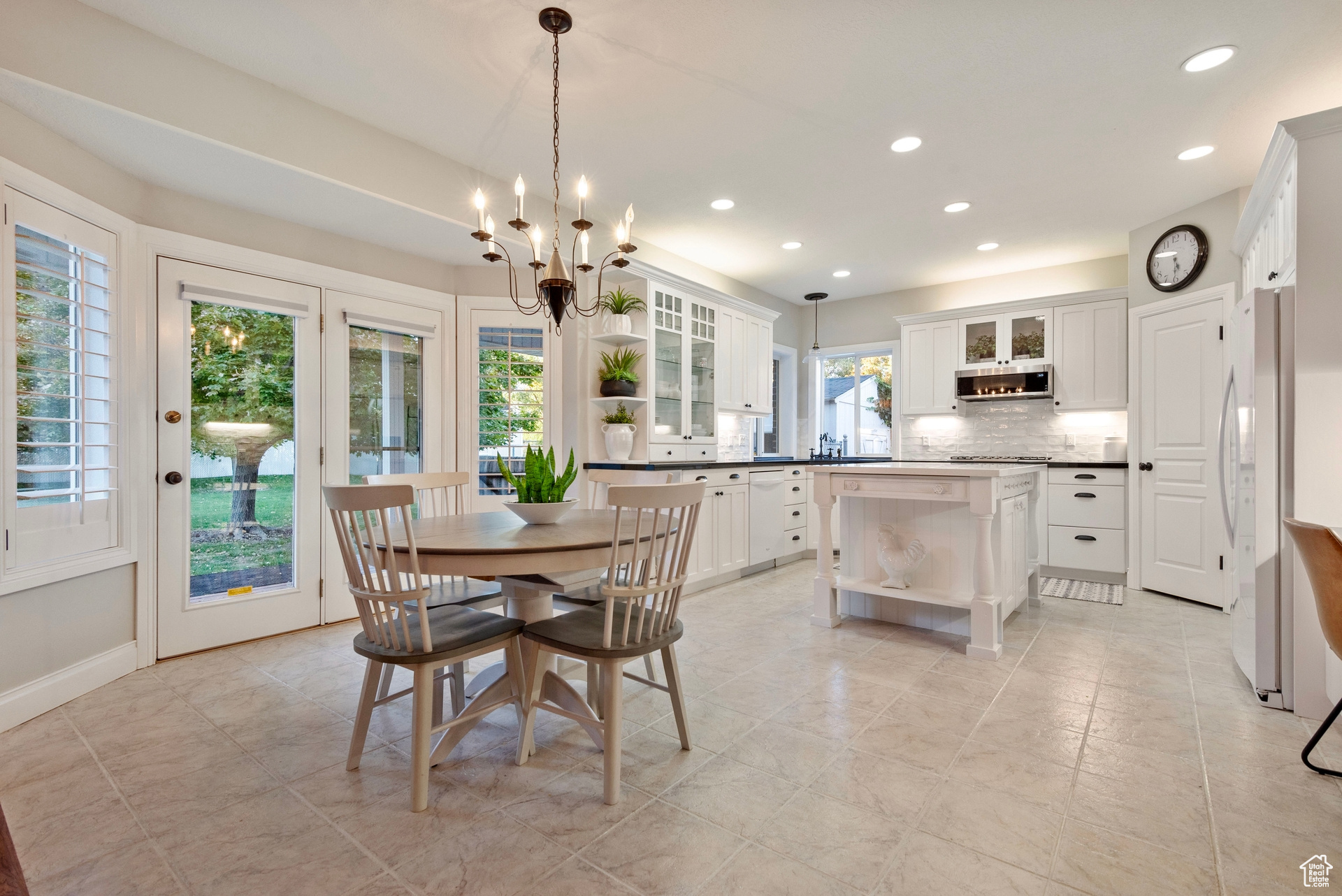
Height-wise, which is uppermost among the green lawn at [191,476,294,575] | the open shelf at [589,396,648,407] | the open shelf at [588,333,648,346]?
the open shelf at [588,333,648,346]

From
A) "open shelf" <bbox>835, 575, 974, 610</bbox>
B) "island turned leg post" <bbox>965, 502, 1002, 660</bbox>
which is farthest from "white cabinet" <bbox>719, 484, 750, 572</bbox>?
"island turned leg post" <bbox>965, 502, 1002, 660</bbox>

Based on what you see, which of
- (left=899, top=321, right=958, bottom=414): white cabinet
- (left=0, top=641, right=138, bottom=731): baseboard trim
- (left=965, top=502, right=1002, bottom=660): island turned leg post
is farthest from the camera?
(left=899, top=321, right=958, bottom=414): white cabinet

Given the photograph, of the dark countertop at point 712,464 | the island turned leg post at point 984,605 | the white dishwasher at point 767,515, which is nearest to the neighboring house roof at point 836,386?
the dark countertop at point 712,464

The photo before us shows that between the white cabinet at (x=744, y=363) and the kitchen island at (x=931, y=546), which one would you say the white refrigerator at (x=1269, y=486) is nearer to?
the kitchen island at (x=931, y=546)

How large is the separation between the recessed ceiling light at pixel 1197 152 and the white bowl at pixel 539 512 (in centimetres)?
386

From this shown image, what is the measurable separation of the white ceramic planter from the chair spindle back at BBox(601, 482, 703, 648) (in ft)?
7.44

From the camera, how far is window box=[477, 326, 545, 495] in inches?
167

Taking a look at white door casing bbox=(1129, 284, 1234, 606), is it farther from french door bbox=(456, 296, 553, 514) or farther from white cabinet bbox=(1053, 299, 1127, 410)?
french door bbox=(456, 296, 553, 514)

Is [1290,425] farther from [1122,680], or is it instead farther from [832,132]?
[832,132]

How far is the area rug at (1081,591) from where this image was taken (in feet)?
13.9

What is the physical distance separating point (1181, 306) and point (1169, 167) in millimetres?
1031

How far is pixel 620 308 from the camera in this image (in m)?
4.48

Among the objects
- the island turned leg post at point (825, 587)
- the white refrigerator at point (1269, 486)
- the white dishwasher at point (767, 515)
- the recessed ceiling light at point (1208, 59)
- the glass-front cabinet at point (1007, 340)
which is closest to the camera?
the white refrigerator at point (1269, 486)

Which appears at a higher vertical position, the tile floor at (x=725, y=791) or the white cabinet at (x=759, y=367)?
the white cabinet at (x=759, y=367)
